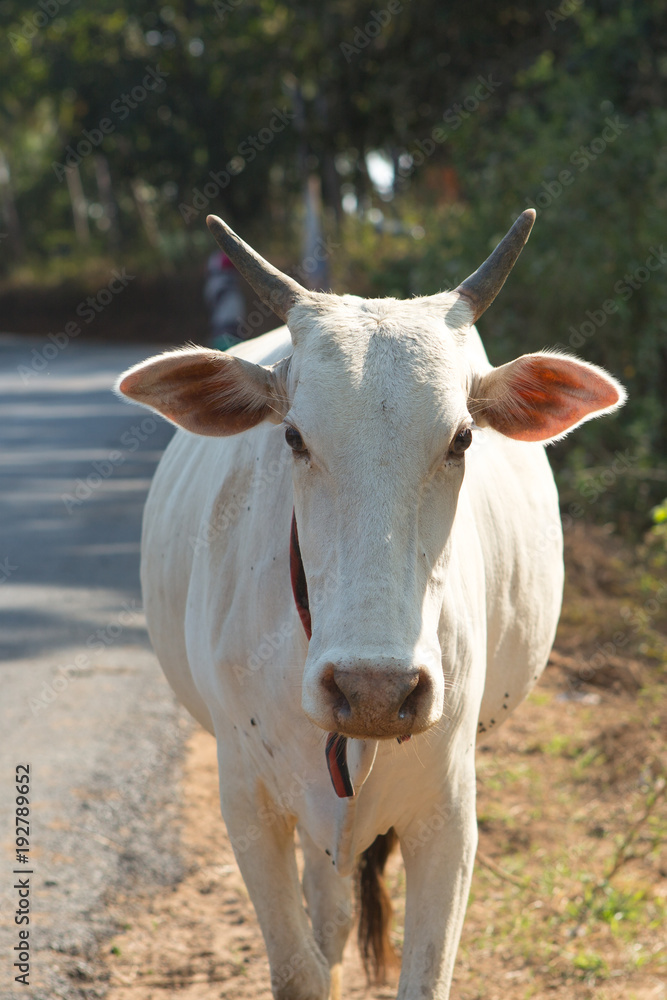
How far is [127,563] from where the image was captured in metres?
7.19

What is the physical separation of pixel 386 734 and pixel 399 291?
890 cm

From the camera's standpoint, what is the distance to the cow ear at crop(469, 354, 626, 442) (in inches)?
90.7

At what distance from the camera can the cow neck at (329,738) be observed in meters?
2.21

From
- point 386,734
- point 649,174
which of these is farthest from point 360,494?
point 649,174

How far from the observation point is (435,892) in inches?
95.8
